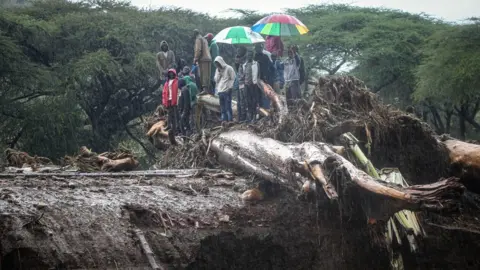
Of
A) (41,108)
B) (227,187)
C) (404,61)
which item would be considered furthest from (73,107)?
(227,187)

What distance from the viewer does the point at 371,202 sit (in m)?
8.03

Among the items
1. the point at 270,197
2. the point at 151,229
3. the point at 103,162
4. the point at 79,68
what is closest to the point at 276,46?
the point at 103,162

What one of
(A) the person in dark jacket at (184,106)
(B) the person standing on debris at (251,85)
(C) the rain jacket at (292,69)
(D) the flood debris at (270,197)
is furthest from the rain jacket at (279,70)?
(D) the flood debris at (270,197)

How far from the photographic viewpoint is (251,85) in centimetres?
1320

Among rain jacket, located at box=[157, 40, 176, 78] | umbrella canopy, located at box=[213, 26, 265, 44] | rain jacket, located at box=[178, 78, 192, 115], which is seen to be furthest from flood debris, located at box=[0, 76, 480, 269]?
rain jacket, located at box=[157, 40, 176, 78]

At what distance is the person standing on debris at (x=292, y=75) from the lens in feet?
44.7

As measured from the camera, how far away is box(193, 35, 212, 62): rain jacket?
16.2 m

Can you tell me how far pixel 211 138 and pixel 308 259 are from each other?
134 inches

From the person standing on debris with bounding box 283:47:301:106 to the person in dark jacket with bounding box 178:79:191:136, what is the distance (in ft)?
6.75

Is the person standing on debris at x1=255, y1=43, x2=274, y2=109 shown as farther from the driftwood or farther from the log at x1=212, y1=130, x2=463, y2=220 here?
the driftwood

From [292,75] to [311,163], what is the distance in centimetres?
540

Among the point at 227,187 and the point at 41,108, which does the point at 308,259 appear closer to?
the point at 227,187

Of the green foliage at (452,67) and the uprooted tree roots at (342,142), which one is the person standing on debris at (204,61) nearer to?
the uprooted tree roots at (342,142)

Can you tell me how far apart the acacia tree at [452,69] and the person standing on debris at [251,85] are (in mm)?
11529
